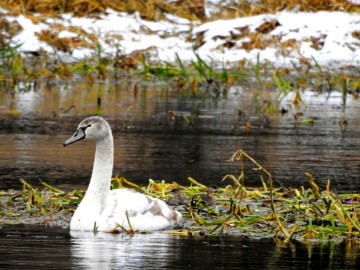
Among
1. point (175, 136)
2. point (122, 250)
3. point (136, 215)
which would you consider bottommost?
point (122, 250)

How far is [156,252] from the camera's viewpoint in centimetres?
920

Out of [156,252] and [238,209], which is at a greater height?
[238,209]

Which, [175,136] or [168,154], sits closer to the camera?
[168,154]

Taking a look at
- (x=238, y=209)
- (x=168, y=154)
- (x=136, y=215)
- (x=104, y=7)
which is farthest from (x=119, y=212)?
(x=104, y=7)

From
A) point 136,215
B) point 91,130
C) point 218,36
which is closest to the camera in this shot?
point 136,215

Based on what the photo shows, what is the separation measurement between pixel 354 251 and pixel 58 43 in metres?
19.2

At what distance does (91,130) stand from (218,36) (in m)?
18.1

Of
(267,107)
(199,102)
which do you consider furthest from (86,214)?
(199,102)

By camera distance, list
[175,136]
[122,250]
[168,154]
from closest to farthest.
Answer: [122,250]
[168,154]
[175,136]

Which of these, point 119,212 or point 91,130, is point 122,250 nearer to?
point 119,212

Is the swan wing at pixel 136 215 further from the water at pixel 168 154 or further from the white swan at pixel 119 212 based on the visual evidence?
the water at pixel 168 154

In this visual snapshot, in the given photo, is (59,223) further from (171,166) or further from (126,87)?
(126,87)

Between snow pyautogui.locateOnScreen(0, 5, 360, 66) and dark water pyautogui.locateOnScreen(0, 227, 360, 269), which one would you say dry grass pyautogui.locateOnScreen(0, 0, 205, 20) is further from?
dark water pyautogui.locateOnScreen(0, 227, 360, 269)

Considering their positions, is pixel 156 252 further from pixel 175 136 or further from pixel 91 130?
pixel 175 136
